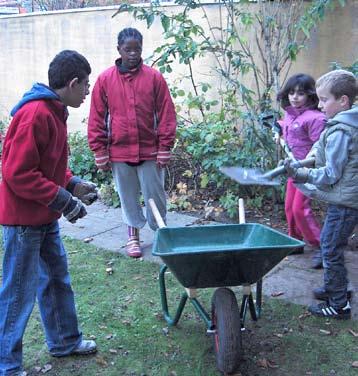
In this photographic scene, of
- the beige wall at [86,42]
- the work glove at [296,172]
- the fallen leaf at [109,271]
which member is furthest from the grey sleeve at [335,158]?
the beige wall at [86,42]

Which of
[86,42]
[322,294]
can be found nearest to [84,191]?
[322,294]

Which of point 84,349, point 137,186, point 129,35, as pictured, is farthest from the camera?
point 137,186

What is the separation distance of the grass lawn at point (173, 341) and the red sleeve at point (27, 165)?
46.8 inches

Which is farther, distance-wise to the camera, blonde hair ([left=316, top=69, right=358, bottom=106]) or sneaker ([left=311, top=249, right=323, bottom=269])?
sneaker ([left=311, top=249, right=323, bottom=269])

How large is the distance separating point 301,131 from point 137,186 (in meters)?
1.57

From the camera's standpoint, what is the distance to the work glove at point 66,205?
9.75 feet

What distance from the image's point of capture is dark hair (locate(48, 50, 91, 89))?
3.04 m

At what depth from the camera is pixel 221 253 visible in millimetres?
2992

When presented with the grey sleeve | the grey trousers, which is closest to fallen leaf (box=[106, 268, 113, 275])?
the grey trousers

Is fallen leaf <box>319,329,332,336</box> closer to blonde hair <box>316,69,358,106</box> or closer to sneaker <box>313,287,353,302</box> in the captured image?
sneaker <box>313,287,353,302</box>

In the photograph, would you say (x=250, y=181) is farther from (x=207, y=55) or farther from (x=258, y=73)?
(x=207, y=55)

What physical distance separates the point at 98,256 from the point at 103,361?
182 centimetres

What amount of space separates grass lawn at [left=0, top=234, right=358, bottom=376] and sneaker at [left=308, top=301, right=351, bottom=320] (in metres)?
0.05

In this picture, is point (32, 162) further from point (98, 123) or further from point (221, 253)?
point (98, 123)
